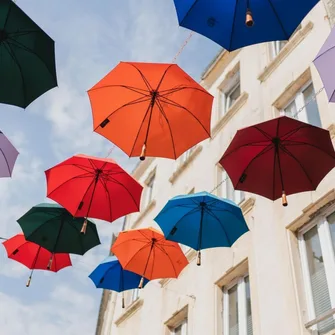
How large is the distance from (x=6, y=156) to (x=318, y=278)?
6541mm

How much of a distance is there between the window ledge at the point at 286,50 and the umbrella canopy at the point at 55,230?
6.29m

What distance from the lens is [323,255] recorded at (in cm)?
834

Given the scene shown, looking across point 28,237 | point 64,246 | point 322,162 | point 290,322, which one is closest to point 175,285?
point 64,246

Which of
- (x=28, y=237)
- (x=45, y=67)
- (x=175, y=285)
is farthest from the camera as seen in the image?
(x=175, y=285)

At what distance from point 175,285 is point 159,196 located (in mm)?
4733

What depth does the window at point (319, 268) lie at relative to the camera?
7.81 m

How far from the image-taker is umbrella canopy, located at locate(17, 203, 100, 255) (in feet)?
36.1

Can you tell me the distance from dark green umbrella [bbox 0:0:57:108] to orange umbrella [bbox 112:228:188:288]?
448 centimetres

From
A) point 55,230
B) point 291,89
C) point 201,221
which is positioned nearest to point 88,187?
point 55,230

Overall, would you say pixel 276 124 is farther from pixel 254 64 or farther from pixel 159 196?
pixel 159 196

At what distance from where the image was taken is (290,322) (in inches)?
322

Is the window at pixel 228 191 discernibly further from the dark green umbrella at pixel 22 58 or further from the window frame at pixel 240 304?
the dark green umbrella at pixel 22 58

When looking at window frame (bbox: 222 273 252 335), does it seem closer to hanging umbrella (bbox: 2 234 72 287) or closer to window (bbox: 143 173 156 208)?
hanging umbrella (bbox: 2 234 72 287)

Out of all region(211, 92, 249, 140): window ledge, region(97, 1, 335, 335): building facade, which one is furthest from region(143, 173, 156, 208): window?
region(211, 92, 249, 140): window ledge
